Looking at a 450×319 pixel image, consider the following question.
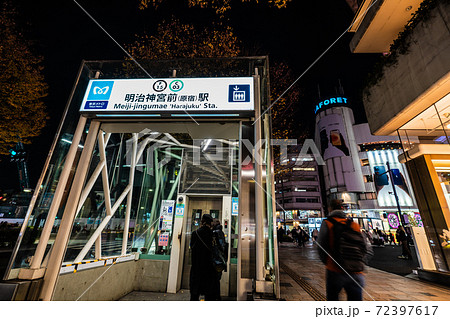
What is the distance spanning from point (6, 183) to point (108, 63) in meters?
35.1

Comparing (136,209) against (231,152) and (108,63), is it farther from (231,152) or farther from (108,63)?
(108,63)

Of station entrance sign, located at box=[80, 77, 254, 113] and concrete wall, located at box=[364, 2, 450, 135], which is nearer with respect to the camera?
station entrance sign, located at box=[80, 77, 254, 113]

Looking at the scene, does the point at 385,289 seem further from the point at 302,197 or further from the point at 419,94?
the point at 302,197

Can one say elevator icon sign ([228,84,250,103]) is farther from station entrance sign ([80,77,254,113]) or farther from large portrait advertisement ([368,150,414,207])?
large portrait advertisement ([368,150,414,207])

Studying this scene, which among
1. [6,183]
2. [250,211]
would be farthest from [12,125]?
[6,183]

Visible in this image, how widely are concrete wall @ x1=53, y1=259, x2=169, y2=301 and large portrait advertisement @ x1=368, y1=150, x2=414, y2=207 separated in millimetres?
41678

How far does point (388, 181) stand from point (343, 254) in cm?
4589

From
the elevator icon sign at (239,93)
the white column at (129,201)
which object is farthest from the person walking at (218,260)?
the white column at (129,201)

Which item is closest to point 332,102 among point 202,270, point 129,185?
point 129,185

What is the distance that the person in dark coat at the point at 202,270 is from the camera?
3533 millimetres

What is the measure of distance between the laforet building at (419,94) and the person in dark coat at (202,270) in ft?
21.3

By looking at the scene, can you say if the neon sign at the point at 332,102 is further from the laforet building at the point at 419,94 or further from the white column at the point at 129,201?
the white column at the point at 129,201

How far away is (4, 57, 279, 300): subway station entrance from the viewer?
2.73m

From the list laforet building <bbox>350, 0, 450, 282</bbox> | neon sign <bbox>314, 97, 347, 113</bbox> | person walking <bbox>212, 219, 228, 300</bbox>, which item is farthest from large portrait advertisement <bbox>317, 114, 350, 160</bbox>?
person walking <bbox>212, 219, 228, 300</bbox>
